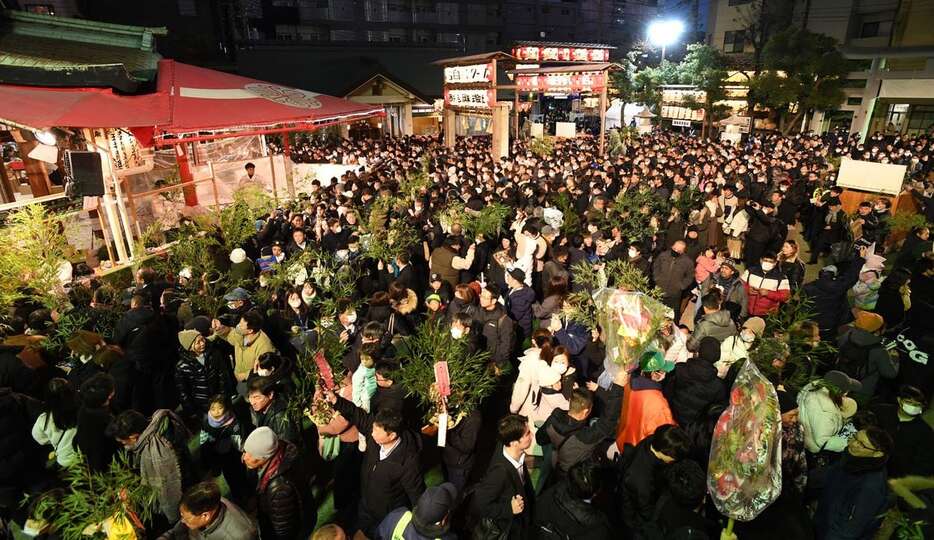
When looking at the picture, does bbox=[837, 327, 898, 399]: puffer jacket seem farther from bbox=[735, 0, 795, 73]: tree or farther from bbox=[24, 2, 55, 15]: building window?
bbox=[24, 2, 55, 15]: building window

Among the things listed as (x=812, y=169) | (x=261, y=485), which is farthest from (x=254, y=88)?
(x=812, y=169)

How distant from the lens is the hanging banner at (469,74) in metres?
17.5

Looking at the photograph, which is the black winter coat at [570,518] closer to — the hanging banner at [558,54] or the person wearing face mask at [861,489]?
the person wearing face mask at [861,489]

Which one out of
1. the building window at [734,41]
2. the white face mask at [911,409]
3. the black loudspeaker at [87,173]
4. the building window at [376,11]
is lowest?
the white face mask at [911,409]

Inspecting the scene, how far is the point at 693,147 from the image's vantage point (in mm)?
19547

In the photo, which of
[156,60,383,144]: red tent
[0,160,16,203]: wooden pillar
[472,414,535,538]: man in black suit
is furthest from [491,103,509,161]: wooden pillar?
[472,414,535,538]: man in black suit

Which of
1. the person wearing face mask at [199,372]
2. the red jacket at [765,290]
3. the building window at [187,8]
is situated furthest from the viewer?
the building window at [187,8]

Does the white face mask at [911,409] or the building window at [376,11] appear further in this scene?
the building window at [376,11]

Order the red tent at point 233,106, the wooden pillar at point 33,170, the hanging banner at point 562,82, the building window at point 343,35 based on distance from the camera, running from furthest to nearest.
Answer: the building window at point 343,35 → the hanging banner at point 562,82 → the wooden pillar at point 33,170 → the red tent at point 233,106

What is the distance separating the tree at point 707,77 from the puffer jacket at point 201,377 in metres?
30.2

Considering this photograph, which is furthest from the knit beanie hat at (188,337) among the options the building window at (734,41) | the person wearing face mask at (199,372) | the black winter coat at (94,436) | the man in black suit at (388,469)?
the building window at (734,41)

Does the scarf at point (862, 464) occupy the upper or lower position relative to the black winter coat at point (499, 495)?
upper

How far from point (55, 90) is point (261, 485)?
907 cm

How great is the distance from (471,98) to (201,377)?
15.5 metres
